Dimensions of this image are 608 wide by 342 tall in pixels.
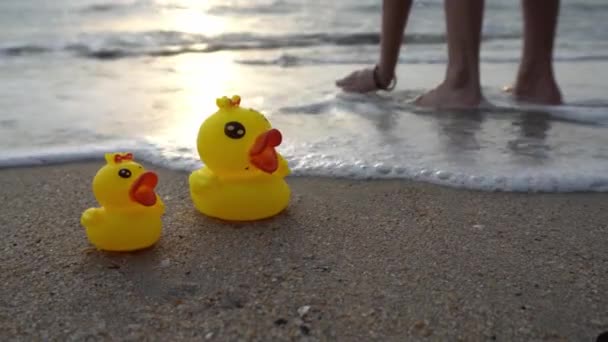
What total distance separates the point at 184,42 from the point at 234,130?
383 cm

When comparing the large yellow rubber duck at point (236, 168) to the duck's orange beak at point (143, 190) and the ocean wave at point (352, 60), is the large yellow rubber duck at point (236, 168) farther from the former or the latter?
the ocean wave at point (352, 60)

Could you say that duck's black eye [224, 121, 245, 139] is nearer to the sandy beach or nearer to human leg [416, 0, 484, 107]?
the sandy beach

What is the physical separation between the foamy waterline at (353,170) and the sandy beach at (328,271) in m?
0.09

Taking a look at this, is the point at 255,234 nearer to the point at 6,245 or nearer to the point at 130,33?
the point at 6,245

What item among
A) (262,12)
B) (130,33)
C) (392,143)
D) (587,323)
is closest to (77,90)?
(392,143)

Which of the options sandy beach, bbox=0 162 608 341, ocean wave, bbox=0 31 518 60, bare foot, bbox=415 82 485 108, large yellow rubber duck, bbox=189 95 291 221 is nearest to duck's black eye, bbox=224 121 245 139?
large yellow rubber duck, bbox=189 95 291 221

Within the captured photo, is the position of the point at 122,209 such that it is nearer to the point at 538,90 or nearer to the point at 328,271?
the point at 328,271

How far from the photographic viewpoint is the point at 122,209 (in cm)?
161

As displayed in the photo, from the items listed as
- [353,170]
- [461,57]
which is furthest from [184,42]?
[353,170]

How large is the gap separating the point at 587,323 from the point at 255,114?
37.9 inches

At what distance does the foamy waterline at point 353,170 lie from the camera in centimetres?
212

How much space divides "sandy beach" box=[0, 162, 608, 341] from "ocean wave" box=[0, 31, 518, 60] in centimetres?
298

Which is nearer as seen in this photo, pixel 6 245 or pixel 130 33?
pixel 6 245

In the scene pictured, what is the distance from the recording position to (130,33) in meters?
5.79
